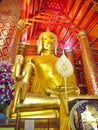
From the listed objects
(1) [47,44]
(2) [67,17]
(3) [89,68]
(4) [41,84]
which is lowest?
(4) [41,84]

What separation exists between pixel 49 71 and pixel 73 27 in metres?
2.34

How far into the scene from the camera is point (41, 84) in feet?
9.06

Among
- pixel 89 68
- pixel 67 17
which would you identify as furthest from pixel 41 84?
pixel 67 17

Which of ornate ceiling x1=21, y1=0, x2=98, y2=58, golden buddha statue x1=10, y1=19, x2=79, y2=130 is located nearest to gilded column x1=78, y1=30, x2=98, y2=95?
ornate ceiling x1=21, y1=0, x2=98, y2=58

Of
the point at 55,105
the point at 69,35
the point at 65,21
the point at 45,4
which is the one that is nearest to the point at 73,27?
the point at 65,21

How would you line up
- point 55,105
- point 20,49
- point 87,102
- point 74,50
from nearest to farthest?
point 87,102
point 55,105
point 20,49
point 74,50

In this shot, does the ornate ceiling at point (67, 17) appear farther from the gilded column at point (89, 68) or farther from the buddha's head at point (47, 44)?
the buddha's head at point (47, 44)

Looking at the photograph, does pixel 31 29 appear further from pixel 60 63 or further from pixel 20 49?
pixel 60 63

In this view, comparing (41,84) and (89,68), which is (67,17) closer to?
(89,68)

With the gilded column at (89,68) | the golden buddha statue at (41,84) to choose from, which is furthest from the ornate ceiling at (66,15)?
the golden buddha statue at (41,84)

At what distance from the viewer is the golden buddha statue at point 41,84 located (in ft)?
6.72

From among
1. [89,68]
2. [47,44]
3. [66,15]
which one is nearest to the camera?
[47,44]

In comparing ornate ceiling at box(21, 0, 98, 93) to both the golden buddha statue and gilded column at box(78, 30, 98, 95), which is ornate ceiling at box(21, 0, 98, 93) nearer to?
gilded column at box(78, 30, 98, 95)

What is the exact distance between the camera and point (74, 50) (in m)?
5.24
